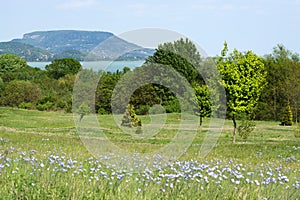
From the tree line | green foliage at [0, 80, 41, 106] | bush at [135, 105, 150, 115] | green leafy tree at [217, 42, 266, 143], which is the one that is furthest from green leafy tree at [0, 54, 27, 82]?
green leafy tree at [217, 42, 266, 143]

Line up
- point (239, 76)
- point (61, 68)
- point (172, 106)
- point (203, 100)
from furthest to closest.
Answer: point (61, 68) < point (172, 106) < point (203, 100) < point (239, 76)

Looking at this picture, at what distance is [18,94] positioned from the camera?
5638 centimetres

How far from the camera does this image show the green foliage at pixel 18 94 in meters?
56.2

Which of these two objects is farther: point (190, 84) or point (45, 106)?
point (45, 106)

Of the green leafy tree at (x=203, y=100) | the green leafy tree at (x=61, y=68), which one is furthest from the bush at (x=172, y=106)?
the green leafy tree at (x=61, y=68)

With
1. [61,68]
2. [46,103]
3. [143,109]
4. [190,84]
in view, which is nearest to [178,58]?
[190,84]

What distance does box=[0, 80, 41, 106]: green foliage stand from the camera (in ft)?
185

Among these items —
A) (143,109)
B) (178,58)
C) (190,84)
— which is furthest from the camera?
(143,109)

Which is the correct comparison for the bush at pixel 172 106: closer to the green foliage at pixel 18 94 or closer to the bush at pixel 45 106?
the bush at pixel 45 106

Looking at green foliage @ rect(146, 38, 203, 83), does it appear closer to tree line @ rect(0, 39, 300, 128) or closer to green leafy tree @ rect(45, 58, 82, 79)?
tree line @ rect(0, 39, 300, 128)

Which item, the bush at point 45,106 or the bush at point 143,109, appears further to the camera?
the bush at point 45,106

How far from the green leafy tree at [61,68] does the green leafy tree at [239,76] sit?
2317 inches

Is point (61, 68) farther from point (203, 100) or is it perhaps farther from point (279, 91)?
point (203, 100)

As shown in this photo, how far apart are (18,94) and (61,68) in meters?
27.5
